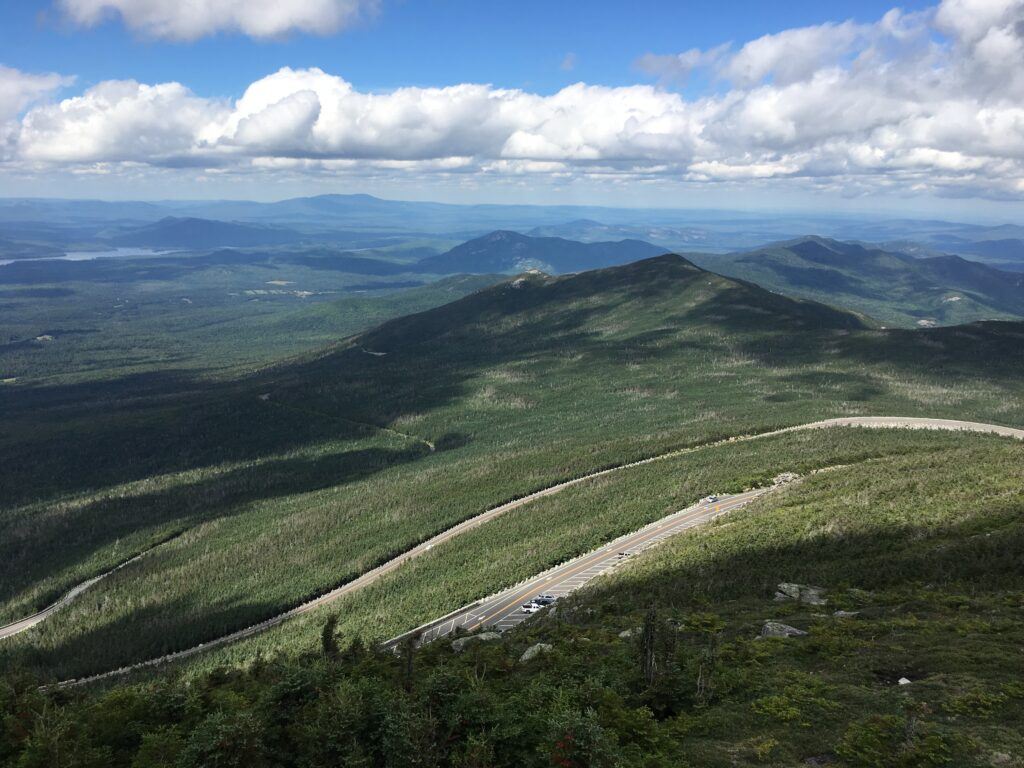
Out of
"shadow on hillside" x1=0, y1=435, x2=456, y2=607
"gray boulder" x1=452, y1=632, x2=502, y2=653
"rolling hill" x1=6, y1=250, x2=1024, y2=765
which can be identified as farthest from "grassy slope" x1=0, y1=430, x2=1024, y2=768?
"shadow on hillside" x1=0, y1=435, x2=456, y2=607

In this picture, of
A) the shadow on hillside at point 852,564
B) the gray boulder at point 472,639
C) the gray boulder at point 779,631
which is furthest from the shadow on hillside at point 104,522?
the gray boulder at point 779,631

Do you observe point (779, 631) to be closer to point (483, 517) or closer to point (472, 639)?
point (472, 639)

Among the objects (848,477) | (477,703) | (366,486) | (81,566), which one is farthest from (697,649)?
(81,566)

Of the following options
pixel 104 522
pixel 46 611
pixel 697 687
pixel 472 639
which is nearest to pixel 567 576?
pixel 472 639

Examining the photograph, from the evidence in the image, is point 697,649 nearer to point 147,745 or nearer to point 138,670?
point 147,745

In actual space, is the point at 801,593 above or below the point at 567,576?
above
